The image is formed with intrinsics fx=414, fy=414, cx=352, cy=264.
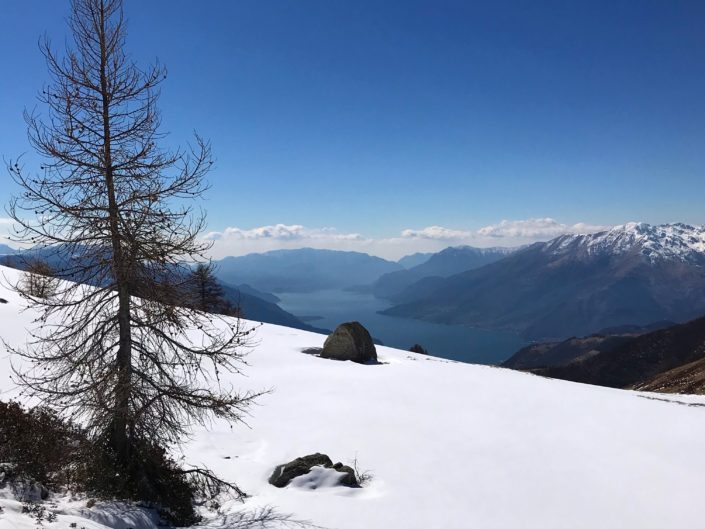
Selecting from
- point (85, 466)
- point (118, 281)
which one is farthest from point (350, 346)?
point (118, 281)

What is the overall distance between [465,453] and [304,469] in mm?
5244

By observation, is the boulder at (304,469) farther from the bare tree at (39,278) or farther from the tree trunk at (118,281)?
the bare tree at (39,278)

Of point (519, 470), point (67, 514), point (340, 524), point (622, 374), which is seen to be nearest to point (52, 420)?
point (67, 514)

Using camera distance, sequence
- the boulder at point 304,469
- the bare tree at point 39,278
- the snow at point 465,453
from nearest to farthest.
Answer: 1. the bare tree at point 39,278
2. the snow at point 465,453
3. the boulder at point 304,469

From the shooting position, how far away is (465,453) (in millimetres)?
13297

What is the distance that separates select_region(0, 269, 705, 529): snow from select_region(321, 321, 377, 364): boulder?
7.25 meters

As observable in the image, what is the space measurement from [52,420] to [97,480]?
2765 millimetres

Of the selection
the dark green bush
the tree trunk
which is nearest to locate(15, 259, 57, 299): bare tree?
the tree trunk

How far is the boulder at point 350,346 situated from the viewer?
2927 centimetres

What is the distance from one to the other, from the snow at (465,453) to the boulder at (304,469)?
11.8 inches

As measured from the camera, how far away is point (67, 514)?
7.27m

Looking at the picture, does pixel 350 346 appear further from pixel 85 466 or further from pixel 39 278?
pixel 39 278

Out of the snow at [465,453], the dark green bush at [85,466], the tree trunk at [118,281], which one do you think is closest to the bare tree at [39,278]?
the tree trunk at [118,281]

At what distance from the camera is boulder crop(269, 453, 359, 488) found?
448 inches
